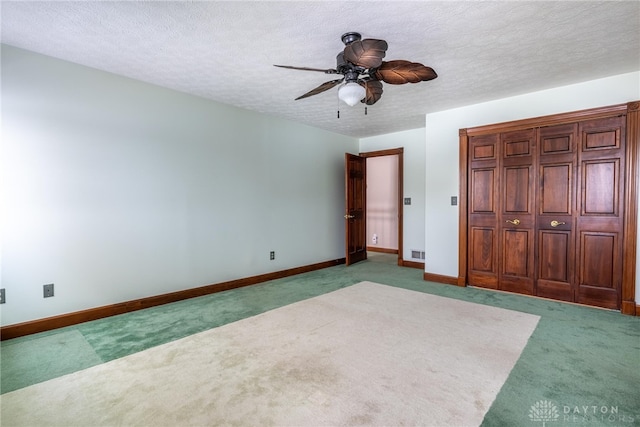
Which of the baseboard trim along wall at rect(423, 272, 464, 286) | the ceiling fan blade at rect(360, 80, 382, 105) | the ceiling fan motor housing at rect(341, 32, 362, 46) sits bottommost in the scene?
the baseboard trim along wall at rect(423, 272, 464, 286)

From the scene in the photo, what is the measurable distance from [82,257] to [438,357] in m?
3.44

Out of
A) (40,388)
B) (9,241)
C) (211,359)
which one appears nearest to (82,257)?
(9,241)

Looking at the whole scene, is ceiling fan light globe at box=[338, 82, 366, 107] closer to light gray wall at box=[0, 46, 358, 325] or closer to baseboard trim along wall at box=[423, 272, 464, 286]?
light gray wall at box=[0, 46, 358, 325]

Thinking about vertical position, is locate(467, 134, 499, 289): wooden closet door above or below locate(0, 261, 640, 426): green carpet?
above

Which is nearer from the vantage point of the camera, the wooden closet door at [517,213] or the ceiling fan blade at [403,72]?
the ceiling fan blade at [403,72]

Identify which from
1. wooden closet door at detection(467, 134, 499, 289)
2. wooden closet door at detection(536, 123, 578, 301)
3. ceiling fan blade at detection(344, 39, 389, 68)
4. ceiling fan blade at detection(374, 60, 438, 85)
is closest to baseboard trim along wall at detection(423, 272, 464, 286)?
wooden closet door at detection(467, 134, 499, 289)

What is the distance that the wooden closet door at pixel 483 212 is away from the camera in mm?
4332

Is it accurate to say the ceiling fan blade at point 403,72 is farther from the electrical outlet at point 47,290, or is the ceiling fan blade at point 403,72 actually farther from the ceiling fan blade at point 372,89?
the electrical outlet at point 47,290

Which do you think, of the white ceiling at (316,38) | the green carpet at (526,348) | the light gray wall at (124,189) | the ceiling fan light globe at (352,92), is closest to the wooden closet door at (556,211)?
the green carpet at (526,348)

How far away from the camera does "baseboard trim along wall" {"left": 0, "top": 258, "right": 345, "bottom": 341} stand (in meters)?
2.88

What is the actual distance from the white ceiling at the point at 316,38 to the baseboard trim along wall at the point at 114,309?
2457 mm

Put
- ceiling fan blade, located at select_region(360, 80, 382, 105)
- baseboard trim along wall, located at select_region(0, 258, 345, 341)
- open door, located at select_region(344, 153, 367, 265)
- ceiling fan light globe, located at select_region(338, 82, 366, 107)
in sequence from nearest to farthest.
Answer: ceiling fan light globe, located at select_region(338, 82, 366, 107), ceiling fan blade, located at select_region(360, 80, 382, 105), baseboard trim along wall, located at select_region(0, 258, 345, 341), open door, located at select_region(344, 153, 367, 265)

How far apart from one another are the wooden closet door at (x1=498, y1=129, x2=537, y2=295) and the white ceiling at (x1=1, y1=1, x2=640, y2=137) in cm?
71

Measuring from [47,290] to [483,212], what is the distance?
5.09 metres
